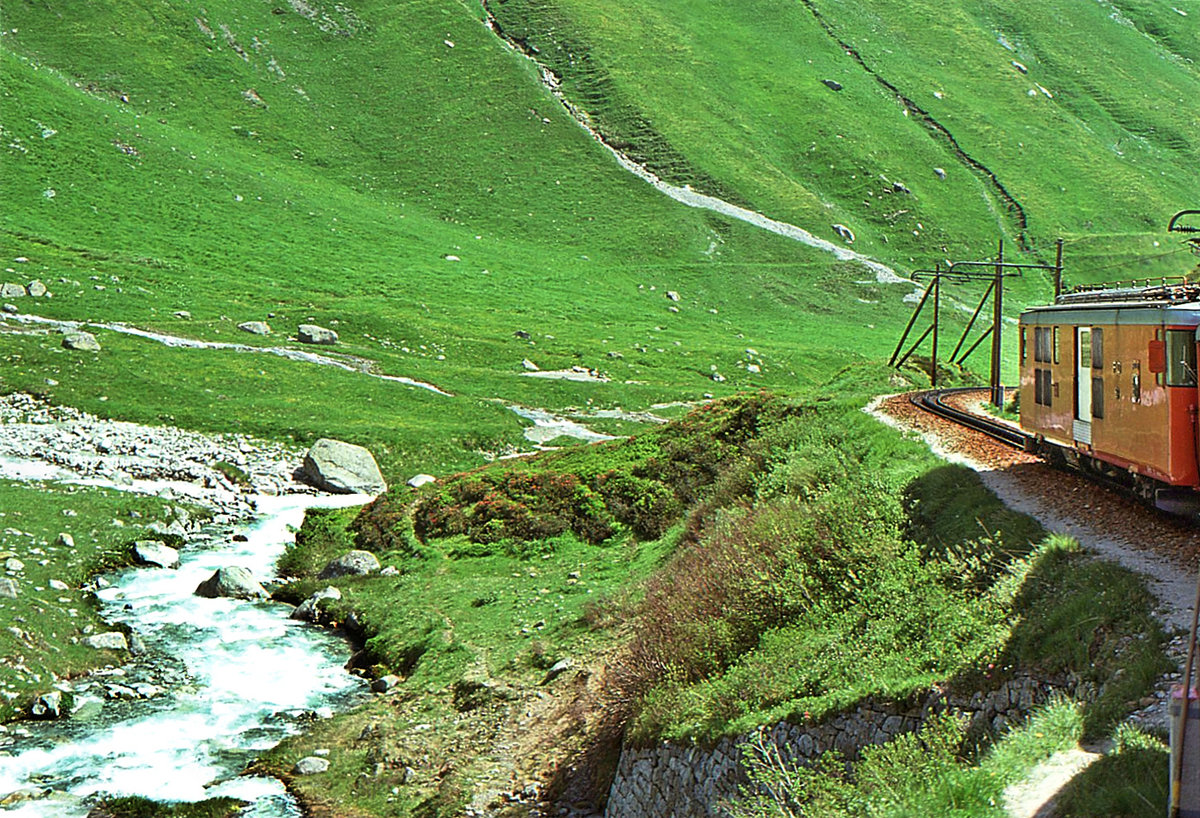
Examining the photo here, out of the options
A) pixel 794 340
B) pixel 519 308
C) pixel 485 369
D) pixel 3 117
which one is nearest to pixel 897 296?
pixel 794 340

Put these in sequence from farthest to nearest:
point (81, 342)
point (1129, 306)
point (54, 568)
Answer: point (81, 342), point (54, 568), point (1129, 306)

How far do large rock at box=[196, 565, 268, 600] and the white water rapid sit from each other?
341mm

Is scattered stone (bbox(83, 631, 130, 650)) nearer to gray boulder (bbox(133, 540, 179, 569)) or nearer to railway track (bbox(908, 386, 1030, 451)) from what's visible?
gray boulder (bbox(133, 540, 179, 569))

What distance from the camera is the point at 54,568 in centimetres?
3466

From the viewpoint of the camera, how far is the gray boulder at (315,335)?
7881cm

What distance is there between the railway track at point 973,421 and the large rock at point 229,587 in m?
22.1

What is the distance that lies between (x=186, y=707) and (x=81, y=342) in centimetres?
4308

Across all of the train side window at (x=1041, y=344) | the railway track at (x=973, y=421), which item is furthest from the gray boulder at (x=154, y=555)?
the train side window at (x=1041, y=344)

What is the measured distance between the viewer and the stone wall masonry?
610 inches

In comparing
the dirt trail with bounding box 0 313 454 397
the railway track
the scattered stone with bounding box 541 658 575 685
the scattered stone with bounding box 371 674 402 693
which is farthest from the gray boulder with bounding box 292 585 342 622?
the dirt trail with bounding box 0 313 454 397

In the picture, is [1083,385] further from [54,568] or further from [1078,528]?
[54,568]

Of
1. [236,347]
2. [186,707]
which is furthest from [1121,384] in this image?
[236,347]

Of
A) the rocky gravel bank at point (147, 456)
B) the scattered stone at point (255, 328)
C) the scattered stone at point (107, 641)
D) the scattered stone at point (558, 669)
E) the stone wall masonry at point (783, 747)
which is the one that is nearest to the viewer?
the stone wall masonry at point (783, 747)

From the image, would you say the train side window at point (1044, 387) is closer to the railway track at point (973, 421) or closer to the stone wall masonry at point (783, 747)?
the railway track at point (973, 421)
